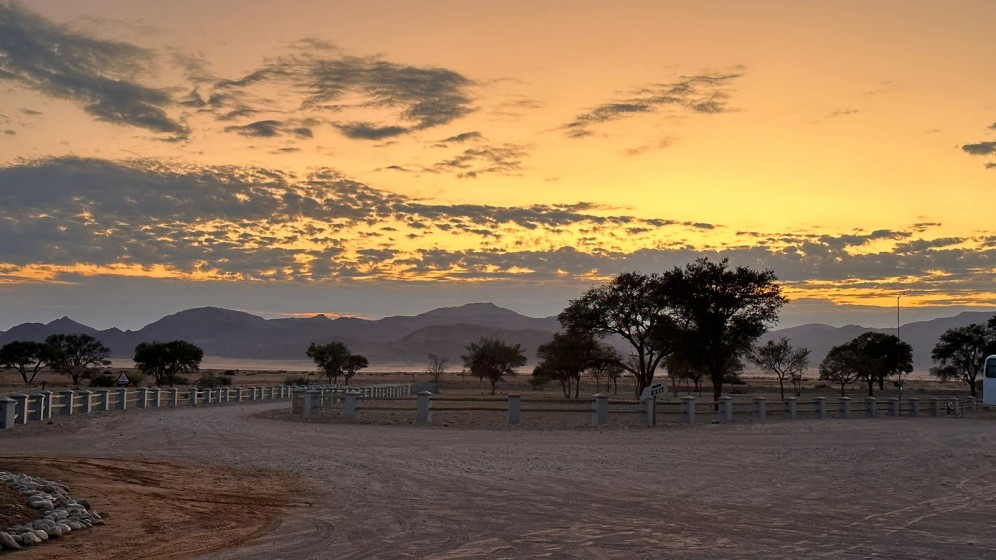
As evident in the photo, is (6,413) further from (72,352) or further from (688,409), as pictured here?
(72,352)

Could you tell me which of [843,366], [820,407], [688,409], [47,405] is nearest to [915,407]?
[820,407]

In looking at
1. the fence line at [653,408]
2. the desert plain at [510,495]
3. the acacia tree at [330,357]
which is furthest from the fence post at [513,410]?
the acacia tree at [330,357]

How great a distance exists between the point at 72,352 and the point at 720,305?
7683 cm

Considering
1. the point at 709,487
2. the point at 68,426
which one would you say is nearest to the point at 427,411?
the point at 68,426

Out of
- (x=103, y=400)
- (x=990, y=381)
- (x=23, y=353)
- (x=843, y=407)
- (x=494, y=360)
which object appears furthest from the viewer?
(x=23, y=353)

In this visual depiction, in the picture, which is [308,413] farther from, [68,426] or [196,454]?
[196,454]

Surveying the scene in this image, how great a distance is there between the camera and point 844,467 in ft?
60.1

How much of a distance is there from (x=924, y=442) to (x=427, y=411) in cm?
1609

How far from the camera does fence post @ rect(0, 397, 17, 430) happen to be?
1040 inches

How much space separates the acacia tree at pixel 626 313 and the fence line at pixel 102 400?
20629 mm

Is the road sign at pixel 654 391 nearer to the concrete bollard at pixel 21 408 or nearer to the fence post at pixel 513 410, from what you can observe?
the fence post at pixel 513 410

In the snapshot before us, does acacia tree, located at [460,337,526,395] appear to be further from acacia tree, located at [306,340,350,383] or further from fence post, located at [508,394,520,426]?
fence post, located at [508,394,520,426]

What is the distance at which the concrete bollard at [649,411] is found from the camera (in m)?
31.4

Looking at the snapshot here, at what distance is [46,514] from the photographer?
10180mm
